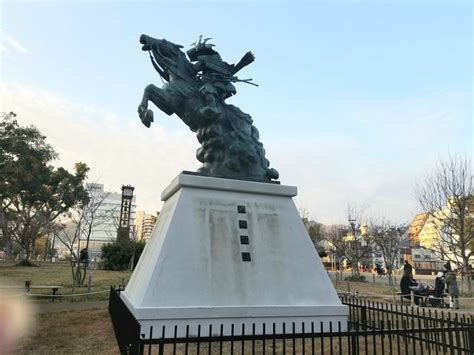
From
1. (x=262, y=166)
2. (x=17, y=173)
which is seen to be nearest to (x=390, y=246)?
(x=262, y=166)

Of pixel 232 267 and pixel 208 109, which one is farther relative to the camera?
pixel 208 109

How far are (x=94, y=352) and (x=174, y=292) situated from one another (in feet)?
5.27

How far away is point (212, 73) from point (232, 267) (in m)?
5.14

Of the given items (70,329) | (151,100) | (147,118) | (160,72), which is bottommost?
(70,329)

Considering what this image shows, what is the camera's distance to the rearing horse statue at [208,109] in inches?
340

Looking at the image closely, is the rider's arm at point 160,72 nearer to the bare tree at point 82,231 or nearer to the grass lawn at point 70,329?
the grass lawn at point 70,329

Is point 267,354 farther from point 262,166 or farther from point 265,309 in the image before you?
point 262,166

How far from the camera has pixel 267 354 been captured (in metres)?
5.83

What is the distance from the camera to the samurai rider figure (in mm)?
9125

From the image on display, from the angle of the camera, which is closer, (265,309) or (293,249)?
(265,309)

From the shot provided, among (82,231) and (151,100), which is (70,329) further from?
(82,231)

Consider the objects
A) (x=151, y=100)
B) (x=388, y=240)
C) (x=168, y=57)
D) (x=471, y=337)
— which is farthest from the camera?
(x=388, y=240)

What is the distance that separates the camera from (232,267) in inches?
283

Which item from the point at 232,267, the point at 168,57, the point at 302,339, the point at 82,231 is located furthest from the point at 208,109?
the point at 82,231
